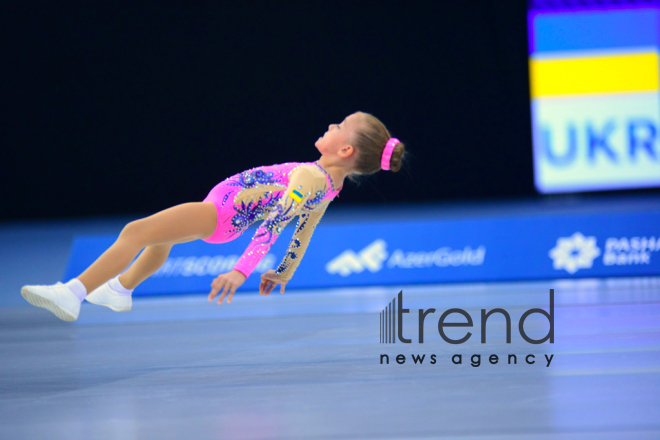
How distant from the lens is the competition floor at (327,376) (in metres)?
1.42

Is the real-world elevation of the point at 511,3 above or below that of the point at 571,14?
above

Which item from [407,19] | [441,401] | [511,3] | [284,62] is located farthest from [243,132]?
[441,401]

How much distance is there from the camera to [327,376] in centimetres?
188

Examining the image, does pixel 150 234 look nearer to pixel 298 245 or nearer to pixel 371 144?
pixel 298 245

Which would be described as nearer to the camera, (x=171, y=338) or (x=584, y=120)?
(x=171, y=338)

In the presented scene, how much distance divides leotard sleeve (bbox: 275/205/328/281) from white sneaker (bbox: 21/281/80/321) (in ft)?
2.38

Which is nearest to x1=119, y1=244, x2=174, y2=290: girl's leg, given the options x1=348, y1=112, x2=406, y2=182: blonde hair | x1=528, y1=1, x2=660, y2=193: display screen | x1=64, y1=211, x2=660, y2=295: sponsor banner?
x1=348, y1=112, x2=406, y2=182: blonde hair

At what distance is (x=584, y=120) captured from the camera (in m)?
6.36

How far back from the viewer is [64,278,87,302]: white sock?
1.97m

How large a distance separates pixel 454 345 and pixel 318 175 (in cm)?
75

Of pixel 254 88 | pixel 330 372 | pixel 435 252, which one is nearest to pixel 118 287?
pixel 330 372

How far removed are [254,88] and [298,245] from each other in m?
5.79

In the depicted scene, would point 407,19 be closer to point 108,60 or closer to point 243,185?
point 108,60

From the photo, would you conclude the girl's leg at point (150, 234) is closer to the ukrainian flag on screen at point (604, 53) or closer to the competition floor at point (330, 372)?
the competition floor at point (330, 372)
